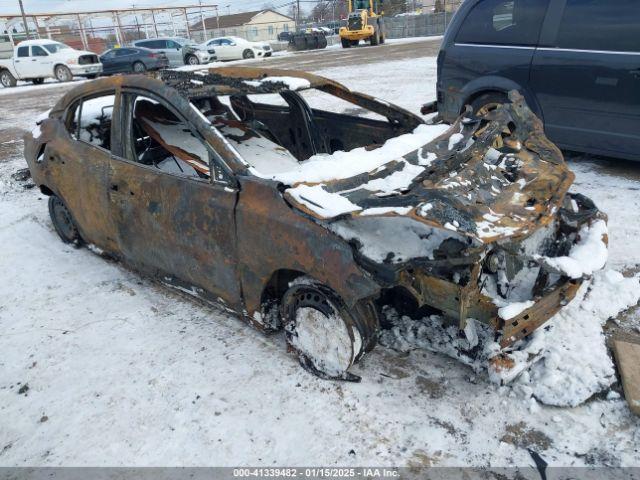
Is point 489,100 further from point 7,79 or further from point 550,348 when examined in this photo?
point 7,79

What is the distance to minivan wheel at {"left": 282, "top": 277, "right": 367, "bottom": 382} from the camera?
255cm

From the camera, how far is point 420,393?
8.63ft

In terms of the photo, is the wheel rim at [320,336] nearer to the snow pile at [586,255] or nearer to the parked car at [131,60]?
the snow pile at [586,255]

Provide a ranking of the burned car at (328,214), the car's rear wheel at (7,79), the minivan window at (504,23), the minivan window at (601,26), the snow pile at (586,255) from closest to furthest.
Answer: the burned car at (328,214) → the snow pile at (586,255) → the minivan window at (601,26) → the minivan window at (504,23) → the car's rear wheel at (7,79)

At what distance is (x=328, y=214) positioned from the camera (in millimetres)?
2330

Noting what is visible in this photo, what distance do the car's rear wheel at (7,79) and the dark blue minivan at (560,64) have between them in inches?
750

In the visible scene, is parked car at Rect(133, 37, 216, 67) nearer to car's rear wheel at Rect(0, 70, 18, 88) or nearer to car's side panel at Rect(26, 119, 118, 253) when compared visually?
car's rear wheel at Rect(0, 70, 18, 88)

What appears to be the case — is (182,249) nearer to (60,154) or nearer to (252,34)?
(60,154)

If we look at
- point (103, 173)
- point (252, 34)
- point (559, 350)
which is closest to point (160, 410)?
point (103, 173)

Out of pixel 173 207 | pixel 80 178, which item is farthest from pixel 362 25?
pixel 173 207

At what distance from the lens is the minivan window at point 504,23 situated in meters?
5.12

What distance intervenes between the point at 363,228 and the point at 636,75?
3.70 meters

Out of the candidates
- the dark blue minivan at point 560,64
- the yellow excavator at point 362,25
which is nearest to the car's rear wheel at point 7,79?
the yellow excavator at point 362,25

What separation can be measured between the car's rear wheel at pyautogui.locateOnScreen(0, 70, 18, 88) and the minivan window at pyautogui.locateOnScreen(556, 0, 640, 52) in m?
20.3
